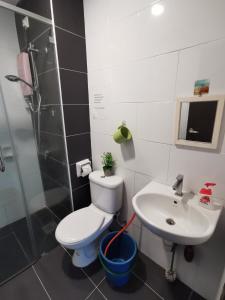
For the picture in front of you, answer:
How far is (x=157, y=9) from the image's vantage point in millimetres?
949

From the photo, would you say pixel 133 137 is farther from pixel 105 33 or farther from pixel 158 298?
pixel 158 298

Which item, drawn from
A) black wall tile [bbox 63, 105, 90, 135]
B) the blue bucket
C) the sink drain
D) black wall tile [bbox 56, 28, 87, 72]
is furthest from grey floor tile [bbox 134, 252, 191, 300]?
black wall tile [bbox 56, 28, 87, 72]

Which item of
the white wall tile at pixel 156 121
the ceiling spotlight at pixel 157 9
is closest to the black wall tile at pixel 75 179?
the white wall tile at pixel 156 121

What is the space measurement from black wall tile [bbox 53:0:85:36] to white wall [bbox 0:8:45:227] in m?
0.39

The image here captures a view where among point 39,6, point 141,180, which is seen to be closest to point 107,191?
point 141,180

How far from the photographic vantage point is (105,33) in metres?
1.24

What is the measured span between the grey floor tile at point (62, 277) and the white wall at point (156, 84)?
619 millimetres

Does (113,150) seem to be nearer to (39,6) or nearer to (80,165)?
(80,165)

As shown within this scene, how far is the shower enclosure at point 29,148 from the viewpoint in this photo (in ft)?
4.39

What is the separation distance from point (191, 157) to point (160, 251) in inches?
36.4

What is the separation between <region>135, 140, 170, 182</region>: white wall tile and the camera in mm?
1129

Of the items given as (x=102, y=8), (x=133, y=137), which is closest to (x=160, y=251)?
(x=133, y=137)

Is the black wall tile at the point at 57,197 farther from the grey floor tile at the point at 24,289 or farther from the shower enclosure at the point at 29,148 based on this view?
the grey floor tile at the point at 24,289

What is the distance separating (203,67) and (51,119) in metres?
1.31
